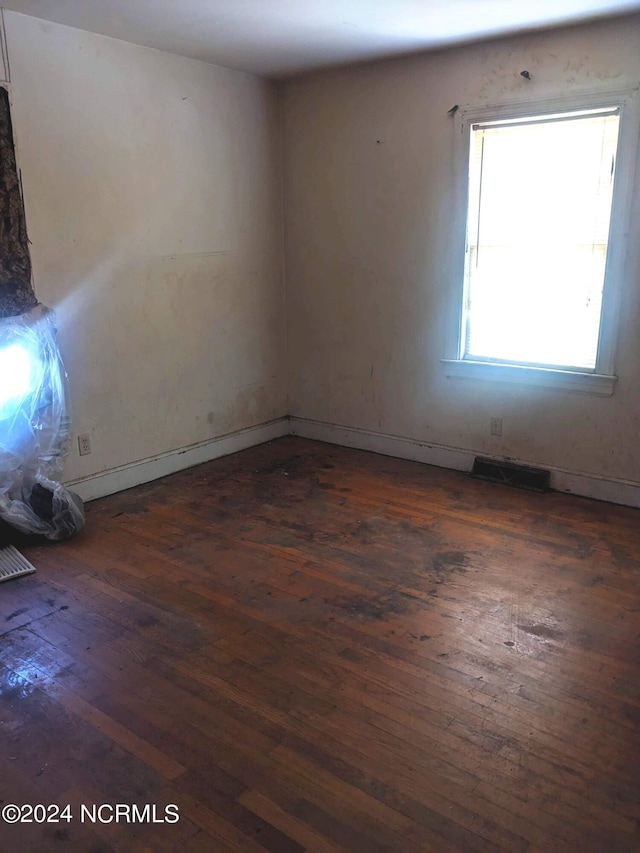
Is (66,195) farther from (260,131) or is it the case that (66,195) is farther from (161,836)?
(161,836)

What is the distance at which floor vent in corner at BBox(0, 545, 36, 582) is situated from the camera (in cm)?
300

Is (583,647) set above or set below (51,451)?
below

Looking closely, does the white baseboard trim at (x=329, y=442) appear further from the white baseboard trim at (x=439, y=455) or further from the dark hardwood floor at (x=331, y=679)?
the dark hardwood floor at (x=331, y=679)

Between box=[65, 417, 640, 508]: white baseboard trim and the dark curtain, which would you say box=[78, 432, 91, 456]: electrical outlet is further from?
the dark curtain

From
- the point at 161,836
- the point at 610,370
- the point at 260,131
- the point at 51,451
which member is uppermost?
the point at 260,131

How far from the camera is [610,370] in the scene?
3.65m

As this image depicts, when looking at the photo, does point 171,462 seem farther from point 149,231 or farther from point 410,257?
point 410,257

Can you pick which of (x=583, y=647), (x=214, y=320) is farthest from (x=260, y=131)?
(x=583, y=647)

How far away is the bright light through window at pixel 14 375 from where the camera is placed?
3.25 metres

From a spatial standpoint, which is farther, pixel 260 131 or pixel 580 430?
pixel 260 131

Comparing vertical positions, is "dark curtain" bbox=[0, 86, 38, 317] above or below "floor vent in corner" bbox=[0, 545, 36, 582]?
above

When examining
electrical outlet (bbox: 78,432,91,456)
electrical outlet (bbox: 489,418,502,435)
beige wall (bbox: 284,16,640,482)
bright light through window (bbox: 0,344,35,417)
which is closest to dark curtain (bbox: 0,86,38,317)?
bright light through window (bbox: 0,344,35,417)

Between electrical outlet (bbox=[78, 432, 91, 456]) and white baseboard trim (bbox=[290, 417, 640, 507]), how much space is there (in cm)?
180

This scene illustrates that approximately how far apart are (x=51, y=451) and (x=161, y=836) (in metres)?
2.28
